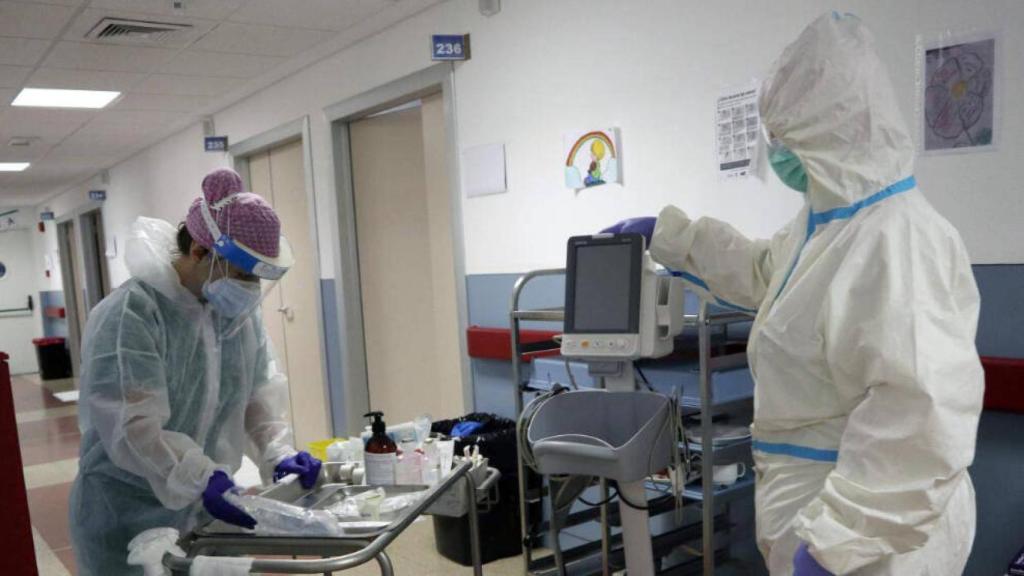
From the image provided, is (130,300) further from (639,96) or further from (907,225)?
(639,96)

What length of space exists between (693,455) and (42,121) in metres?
5.69

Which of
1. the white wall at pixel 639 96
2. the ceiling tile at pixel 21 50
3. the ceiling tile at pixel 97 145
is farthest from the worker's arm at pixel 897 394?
the ceiling tile at pixel 97 145

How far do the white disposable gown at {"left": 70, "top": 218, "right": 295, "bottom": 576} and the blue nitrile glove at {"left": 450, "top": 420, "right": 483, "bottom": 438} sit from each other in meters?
1.05

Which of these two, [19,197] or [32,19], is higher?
[32,19]

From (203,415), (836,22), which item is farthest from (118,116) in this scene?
(836,22)

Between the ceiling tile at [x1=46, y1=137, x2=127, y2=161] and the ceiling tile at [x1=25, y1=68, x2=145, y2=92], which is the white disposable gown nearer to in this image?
the ceiling tile at [x1=25, y1=68, x2=145, y2=92]

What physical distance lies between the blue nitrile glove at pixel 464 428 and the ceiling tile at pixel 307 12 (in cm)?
196

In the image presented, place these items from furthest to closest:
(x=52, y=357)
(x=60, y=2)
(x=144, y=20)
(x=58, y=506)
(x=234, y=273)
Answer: (x=52, y=357) → (x=58, y=506) → (x=144, y=20) → (x=60, y=2) → (x=234, y=273)

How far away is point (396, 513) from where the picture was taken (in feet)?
5.21

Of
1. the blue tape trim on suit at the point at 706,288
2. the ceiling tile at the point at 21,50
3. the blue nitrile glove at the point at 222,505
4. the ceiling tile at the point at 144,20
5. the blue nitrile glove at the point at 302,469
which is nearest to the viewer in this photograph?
the blue nitrile glove at the point at 222,505

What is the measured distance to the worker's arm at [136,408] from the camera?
1600 mm

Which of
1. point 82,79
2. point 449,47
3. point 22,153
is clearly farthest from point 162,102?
point 449,47

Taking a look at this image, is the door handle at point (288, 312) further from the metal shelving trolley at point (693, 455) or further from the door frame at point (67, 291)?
the door frame at point (67, 291)

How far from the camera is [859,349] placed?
1.28 m
